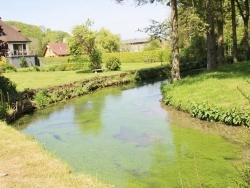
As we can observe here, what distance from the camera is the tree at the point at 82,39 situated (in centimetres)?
3825

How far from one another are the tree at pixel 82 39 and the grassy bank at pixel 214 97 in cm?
1941

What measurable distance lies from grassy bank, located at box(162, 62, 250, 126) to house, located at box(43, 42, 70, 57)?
73.7 meters

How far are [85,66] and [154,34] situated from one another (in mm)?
25407

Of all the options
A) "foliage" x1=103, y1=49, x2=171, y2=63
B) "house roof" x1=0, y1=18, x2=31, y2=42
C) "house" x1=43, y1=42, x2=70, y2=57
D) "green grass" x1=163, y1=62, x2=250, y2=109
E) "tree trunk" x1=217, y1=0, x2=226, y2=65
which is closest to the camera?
"green grass" x1=163, y1=62, x2=250, y2=109

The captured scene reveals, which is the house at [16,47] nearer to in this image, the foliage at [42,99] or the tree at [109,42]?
the tree at [109,42]

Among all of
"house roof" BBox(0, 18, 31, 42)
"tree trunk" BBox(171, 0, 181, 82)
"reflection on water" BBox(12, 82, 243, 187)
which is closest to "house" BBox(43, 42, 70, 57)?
"house roof" BBox(0, 18, 31, 42)

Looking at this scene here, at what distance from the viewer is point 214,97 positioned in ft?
52.5

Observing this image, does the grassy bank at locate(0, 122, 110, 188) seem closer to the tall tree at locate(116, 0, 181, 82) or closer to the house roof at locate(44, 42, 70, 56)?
the tall tree at locate(116, 0, 181, 82)

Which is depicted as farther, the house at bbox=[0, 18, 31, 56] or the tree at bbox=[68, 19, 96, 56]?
the house at bbox=[0, 18, 31, 56]

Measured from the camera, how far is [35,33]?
14338 cm

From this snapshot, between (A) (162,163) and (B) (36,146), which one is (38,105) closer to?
(B) (36,146)

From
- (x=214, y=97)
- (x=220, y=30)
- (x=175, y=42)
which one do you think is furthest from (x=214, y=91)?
(x=220, y=30)

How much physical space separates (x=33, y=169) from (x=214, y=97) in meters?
10.7

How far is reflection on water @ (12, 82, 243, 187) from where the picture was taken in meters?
8.77
